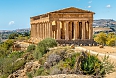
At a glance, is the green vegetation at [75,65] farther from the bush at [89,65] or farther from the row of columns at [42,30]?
the row of columns at [42,30]

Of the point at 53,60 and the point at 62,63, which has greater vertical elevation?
the point at 53,60

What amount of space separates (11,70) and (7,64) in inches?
96.6

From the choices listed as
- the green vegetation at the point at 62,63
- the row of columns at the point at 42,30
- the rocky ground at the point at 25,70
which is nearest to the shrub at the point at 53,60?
the green vegetation at the point at 62,63

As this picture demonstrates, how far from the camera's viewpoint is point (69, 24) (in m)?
54.4

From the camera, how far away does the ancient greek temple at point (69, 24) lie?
49844 millimetres

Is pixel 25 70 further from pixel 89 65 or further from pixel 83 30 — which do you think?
pixel 83 30

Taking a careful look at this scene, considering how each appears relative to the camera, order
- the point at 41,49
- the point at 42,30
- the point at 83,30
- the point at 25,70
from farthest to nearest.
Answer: the point at 42,30 < the point at 83,30 < the point at 41,49 < the point at 25,70

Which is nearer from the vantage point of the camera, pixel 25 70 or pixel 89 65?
pixel 89 65

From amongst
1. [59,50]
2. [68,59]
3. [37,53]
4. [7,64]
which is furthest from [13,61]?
[68,59]

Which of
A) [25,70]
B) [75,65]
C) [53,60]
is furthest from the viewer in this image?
[25,70]

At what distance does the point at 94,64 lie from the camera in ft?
83.4

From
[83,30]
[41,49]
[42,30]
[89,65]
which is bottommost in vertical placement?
[89,65]

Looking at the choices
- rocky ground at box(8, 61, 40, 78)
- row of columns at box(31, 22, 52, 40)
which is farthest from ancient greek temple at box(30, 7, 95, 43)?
rocky ground at box(8, 61, 40, 78)


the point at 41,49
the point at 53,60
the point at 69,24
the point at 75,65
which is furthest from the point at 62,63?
the point at 69,24
